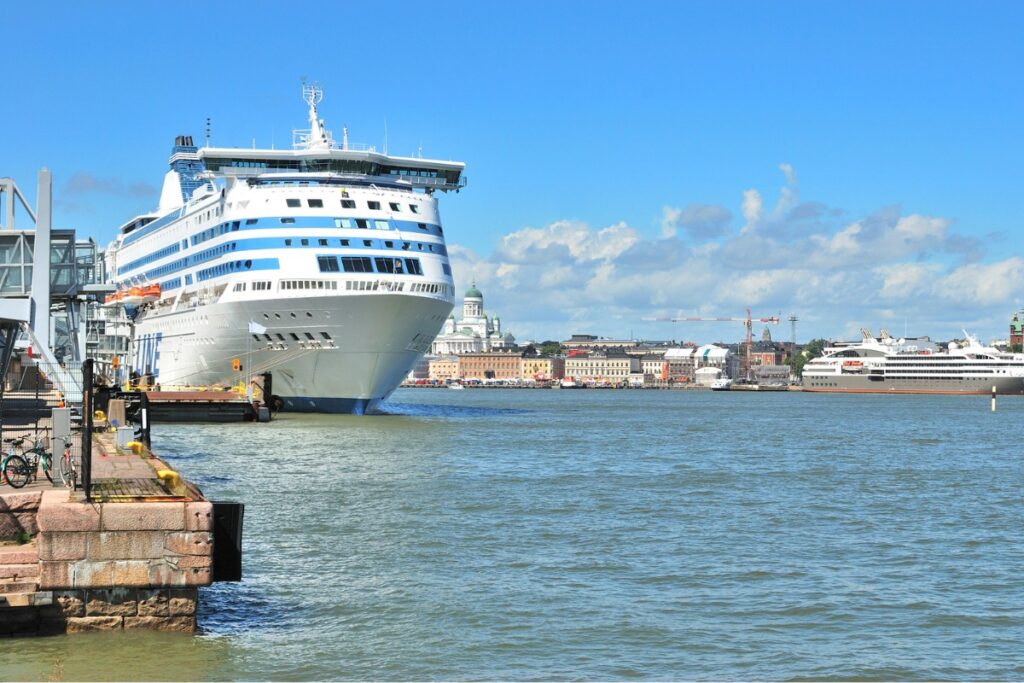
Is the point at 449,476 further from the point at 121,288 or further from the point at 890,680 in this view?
the point at 121,288

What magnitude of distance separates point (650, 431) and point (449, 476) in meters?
32.5

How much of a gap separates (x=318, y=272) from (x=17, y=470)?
4044cm

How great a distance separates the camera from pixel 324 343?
59.0 metres

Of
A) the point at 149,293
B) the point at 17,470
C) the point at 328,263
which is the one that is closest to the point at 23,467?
the point at 17,470

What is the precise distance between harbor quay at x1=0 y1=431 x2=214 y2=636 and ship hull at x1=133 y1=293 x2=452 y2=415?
42519 millimetres

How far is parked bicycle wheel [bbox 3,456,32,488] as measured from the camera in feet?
60.7

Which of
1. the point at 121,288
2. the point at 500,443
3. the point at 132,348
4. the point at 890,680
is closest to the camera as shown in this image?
the point at 890,680

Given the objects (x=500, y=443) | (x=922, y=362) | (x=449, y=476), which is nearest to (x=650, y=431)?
(x=500, y=443)

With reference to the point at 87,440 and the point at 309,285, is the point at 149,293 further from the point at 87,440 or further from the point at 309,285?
the point at 87,440

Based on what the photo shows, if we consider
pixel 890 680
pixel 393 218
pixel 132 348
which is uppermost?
pixel 393 218

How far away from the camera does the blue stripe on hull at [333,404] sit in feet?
201

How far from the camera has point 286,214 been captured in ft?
200

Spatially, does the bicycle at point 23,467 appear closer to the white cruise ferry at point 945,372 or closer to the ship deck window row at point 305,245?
the ship deck window row at point 305,245

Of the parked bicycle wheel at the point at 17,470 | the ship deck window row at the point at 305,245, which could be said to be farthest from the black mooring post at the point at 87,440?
the ship deck window row at the point at 305,245
